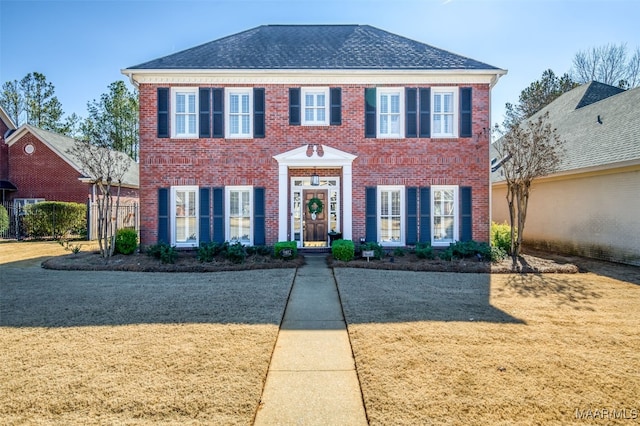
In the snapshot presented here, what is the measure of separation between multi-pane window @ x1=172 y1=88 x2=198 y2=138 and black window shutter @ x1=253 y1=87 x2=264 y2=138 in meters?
1.92

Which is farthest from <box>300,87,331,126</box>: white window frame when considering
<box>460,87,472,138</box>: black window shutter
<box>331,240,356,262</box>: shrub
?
<box>460,87,472,138</box>: black window shutter

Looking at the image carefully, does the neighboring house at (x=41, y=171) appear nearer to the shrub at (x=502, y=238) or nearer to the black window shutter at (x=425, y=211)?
the black window shutter at (x=425, y=211)

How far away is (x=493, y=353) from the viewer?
4348 millimetres

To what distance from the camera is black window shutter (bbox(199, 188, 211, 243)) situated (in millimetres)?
12406

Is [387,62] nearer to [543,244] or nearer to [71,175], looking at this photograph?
[543,244]

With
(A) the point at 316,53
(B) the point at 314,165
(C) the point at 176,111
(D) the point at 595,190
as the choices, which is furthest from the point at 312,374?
(D) the point at 595,190

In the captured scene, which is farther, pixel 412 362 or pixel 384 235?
pixel 384 235

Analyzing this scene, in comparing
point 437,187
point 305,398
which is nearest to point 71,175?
point 437,187

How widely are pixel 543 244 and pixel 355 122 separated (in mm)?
9080

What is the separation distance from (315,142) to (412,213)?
13.0 feet

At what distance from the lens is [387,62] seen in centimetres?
1257

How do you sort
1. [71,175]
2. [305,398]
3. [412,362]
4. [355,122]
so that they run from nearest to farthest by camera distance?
[305,398] → [412,362] → [355,122] → [71,175]

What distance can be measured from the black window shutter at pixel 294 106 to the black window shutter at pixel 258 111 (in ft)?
3.03

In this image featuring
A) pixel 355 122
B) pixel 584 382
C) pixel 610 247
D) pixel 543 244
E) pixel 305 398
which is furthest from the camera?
pixel 543 244
